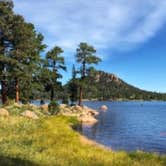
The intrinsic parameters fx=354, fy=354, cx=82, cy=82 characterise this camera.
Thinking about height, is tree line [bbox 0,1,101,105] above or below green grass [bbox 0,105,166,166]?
above

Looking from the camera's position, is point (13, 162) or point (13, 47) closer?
point (13, 162)

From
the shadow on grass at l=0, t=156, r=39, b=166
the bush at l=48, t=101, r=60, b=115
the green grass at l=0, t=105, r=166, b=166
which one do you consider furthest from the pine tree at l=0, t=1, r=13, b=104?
the shadow on grass at l=0, t=156, r=39, b=166

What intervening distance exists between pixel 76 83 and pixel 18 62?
27.3m

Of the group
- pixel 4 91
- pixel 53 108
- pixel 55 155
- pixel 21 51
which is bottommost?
pixel 55 155

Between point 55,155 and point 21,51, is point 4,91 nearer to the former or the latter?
point 21,51

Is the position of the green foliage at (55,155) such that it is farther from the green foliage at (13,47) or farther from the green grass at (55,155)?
the green foliage at (13,47)

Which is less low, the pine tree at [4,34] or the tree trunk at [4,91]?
the pine tree at [4,34]

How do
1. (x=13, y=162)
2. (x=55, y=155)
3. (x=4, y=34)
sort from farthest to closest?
1. (x=4, y=34)
2. (x=55, y=155)
3. (x=13, y=162)

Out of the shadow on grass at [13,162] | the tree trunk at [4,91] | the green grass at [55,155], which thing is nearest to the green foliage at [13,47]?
the tree trunk at [4,91]

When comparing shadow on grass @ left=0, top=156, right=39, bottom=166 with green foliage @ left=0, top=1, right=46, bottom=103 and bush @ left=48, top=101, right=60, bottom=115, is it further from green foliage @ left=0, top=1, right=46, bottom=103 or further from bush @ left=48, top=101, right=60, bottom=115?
bush @ left=48, top=101, right=60, bottom=115

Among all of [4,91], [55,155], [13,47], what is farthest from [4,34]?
[55,155]

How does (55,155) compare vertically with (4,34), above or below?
below

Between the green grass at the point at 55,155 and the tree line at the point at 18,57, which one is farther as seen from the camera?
the tree line at the point at 18,57

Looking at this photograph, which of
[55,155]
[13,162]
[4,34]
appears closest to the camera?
[13,162]
